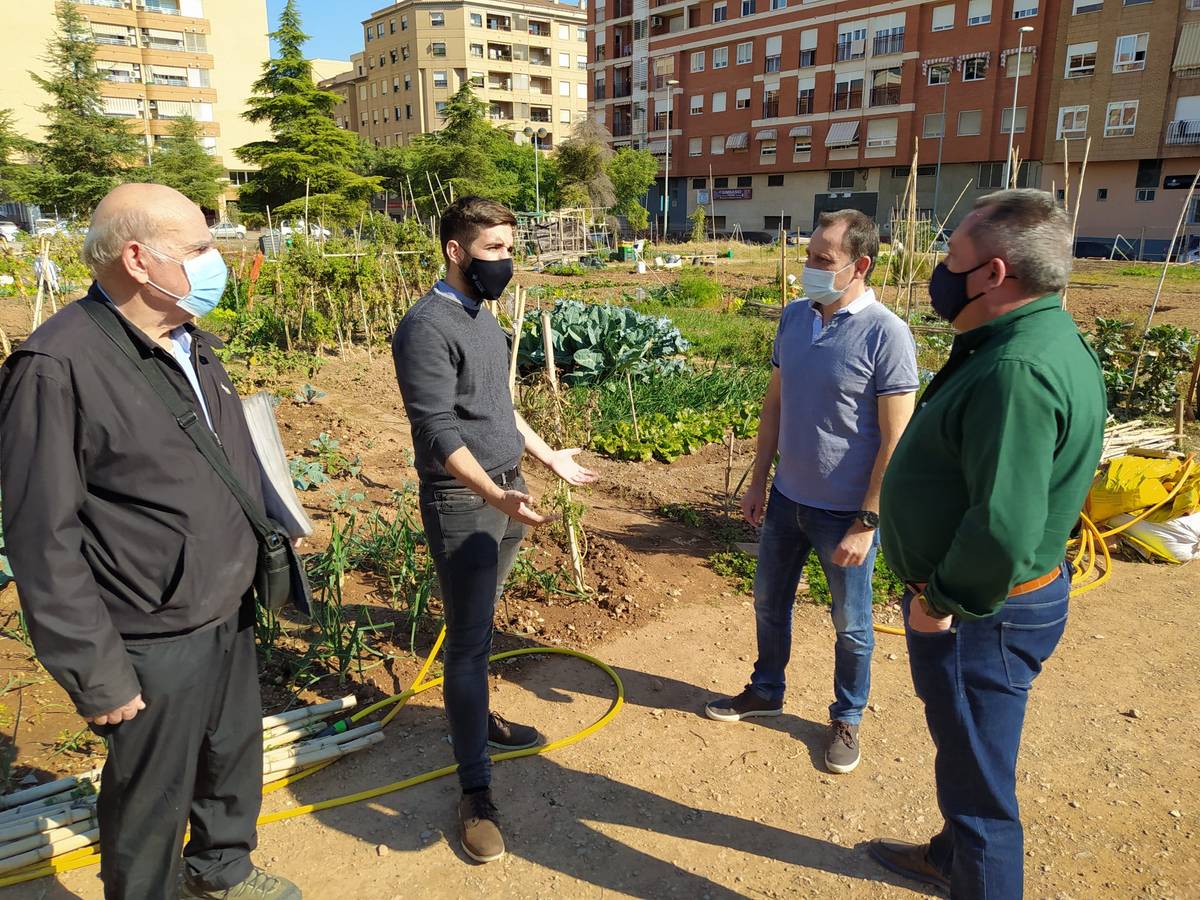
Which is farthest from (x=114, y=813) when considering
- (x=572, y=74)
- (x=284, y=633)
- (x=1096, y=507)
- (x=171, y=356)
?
(x=572, y=74)

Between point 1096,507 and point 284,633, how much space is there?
5.04 m

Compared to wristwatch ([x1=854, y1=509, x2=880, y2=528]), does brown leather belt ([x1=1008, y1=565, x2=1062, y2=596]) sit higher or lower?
higher

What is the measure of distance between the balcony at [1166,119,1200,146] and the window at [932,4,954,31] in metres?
11.2

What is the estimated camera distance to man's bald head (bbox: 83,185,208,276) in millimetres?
2023

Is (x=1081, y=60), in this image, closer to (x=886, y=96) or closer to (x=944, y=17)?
(x=944, y=17)

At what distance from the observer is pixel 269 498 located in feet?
8.14

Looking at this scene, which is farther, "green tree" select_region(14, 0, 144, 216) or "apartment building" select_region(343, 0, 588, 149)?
"apartment building" select_region(343, 0, 588, 149)

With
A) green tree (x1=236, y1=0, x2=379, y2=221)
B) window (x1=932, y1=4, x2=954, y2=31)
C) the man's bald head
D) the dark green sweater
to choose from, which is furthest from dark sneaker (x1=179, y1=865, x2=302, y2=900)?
window (x1=932, y1=4, x2=954, y2=31)

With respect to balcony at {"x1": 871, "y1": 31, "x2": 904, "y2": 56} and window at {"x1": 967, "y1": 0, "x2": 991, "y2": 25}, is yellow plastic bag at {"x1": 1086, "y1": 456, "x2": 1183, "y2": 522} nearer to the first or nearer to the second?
window at {"x1": 967, "y1": 0, "x2": 991, "y2": 25}

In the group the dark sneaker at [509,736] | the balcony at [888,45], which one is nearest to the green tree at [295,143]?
the balcony at [888,45]

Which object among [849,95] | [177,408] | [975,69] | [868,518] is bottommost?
[868,518]

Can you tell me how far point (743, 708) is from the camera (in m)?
3.60

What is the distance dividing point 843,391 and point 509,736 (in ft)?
6.11

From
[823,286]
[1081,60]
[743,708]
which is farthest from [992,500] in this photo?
[1081,60]
